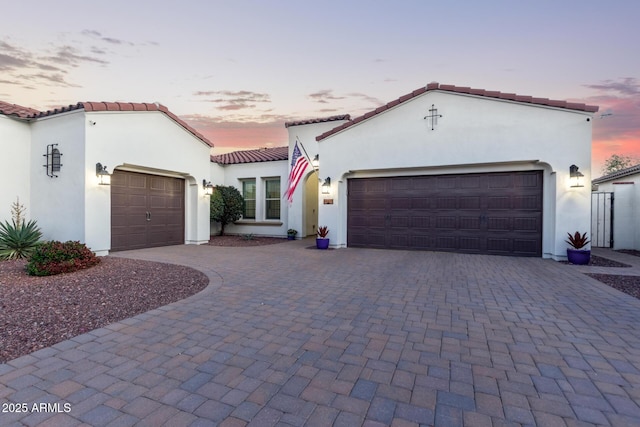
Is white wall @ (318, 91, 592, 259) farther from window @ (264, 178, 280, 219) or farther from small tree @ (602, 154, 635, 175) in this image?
small tree @ (602, 154, 635, 175)

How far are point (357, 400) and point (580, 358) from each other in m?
2.33

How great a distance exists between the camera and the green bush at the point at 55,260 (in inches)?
246

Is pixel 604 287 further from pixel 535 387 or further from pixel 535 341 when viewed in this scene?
→ pixel 535 387

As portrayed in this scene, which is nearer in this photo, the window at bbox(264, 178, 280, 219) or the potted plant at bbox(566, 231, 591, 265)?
the potted plant at bbox(566, 231, 591, 265)

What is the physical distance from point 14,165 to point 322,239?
9.77 metres

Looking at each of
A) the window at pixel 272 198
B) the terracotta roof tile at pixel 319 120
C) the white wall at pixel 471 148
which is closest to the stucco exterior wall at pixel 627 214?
the white wall at pixel 471 148

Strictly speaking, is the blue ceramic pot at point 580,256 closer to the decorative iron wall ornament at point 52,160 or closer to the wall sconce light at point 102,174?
the wall sconce light at point 102,174

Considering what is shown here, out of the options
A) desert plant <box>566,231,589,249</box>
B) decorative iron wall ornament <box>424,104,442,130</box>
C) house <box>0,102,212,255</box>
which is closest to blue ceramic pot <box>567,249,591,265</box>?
desert plant <box>566,231,589,249</box>

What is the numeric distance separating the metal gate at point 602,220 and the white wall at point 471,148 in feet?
15.9

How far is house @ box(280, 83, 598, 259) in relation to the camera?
28.9 ft

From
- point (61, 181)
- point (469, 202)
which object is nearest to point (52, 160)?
point (61, 181)

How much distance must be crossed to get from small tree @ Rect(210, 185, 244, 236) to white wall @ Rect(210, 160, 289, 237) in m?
0.63

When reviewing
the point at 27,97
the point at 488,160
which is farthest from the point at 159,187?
the point at 488,160

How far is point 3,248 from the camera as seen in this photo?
26.4ft
